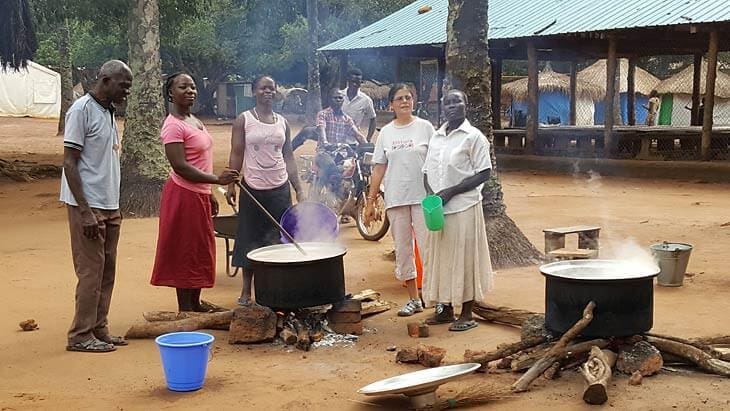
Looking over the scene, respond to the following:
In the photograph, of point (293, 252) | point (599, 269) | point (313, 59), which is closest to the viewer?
point (599, 269)

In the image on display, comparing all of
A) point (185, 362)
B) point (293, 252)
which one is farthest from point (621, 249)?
point (185, 362)

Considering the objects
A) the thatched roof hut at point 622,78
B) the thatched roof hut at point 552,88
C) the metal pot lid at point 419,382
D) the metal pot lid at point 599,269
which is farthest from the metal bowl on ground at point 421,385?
the thatched roof hut at point 622,78

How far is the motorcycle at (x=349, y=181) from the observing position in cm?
970

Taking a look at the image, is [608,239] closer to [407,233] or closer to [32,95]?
[407,233]

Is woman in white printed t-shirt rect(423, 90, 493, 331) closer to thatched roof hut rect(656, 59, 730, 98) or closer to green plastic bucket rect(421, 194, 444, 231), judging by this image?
green plastic bucket rect(421, 194, 444, 231)

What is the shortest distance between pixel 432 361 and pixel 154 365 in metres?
1.67

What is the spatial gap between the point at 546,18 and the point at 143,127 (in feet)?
30.2

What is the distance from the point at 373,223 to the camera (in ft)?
31.1

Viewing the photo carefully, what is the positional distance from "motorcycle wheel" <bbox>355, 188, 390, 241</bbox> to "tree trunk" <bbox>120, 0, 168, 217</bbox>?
10.8 ft

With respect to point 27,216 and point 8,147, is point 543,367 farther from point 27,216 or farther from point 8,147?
point 8,147

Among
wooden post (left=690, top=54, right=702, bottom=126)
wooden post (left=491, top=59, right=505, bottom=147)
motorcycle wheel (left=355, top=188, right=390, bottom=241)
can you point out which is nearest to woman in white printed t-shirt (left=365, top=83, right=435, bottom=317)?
motorcycle wheel (left=355, top=188, right=390, bottom=241)

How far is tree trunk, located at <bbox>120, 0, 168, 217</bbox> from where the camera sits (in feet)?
38.1

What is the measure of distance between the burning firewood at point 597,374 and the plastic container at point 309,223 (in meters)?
2.48

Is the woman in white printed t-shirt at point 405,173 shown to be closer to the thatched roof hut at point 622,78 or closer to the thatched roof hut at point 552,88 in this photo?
the thatched roof hut at point 552,88
